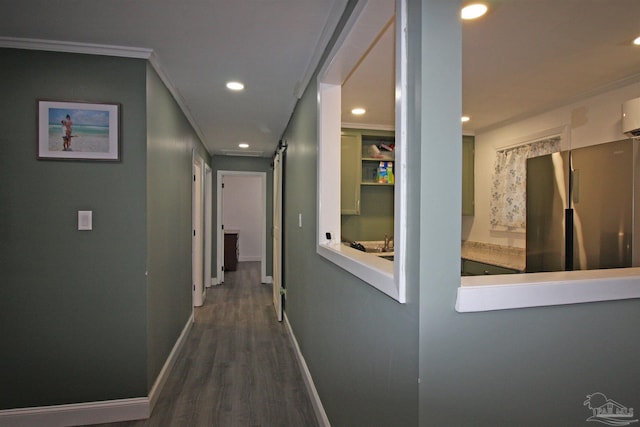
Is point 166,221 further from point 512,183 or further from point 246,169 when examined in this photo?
point 246,169

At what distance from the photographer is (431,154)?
2.99 feet

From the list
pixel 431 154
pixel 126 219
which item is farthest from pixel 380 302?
pixel 126 219

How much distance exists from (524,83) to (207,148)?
4.32 m

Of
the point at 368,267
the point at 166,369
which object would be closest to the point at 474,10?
the point at 368,267

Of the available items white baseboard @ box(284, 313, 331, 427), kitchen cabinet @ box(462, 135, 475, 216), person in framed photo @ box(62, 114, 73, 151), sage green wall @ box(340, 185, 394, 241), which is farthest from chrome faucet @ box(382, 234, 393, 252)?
person in framed photo @ box(62, 114, 73, 151)

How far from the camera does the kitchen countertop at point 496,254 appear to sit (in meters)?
3.11

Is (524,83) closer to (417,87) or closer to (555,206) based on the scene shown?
(555,206)

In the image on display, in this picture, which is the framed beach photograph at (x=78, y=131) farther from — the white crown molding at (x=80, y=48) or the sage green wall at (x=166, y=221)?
the white crown molding at (x=80, y=48)

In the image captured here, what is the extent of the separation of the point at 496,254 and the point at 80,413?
12.6 ft

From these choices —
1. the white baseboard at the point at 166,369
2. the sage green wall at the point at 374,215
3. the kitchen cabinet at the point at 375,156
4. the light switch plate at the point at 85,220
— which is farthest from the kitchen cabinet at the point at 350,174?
the light switch plate at the point at 85,220

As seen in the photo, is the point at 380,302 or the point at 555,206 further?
the point at 555,206

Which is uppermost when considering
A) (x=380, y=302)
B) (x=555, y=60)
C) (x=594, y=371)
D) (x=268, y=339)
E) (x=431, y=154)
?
(x=555, y=60)

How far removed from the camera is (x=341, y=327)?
1701mm

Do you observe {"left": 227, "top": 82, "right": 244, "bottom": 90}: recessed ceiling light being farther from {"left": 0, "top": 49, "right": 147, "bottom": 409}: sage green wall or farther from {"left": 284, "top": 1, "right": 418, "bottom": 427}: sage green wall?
{"left": 0, "top": 49, "right": 147, "bottom": 409}: sage green wall
